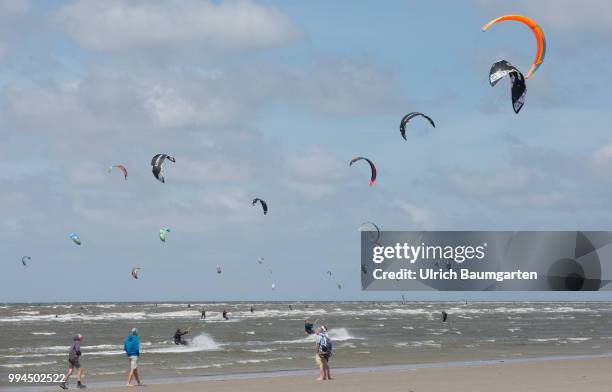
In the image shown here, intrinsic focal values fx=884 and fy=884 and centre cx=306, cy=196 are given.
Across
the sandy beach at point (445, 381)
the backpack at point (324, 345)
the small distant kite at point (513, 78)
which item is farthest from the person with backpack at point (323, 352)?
the small distant kite at point (513, 78)

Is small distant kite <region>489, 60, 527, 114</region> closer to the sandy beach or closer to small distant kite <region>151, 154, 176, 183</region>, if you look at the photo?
the sandy beach

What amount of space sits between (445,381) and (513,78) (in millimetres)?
7430

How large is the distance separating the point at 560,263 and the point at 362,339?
1178 centimetres

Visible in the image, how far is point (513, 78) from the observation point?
19.5m

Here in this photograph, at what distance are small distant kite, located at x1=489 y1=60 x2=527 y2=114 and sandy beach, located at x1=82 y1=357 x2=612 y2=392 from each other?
6.14m

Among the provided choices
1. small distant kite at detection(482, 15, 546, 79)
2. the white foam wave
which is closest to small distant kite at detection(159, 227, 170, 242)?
the white foam wave

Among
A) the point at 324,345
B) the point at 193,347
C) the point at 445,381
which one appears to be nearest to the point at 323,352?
the point at 324,345

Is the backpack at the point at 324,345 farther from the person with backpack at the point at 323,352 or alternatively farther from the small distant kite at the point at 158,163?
the small distant kite at the point at 158,163

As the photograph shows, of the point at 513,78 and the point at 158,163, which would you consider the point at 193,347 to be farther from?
the point at 513,78

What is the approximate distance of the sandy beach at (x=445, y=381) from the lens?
19594 mm

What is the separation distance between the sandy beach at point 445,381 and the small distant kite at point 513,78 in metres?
6.14

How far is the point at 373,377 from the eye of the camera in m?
22.8

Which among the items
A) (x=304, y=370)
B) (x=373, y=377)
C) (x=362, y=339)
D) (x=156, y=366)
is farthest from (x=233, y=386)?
(x=362, y=339)

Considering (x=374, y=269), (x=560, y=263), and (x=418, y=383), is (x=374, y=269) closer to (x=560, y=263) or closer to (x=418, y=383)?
(x=560, y=263)
